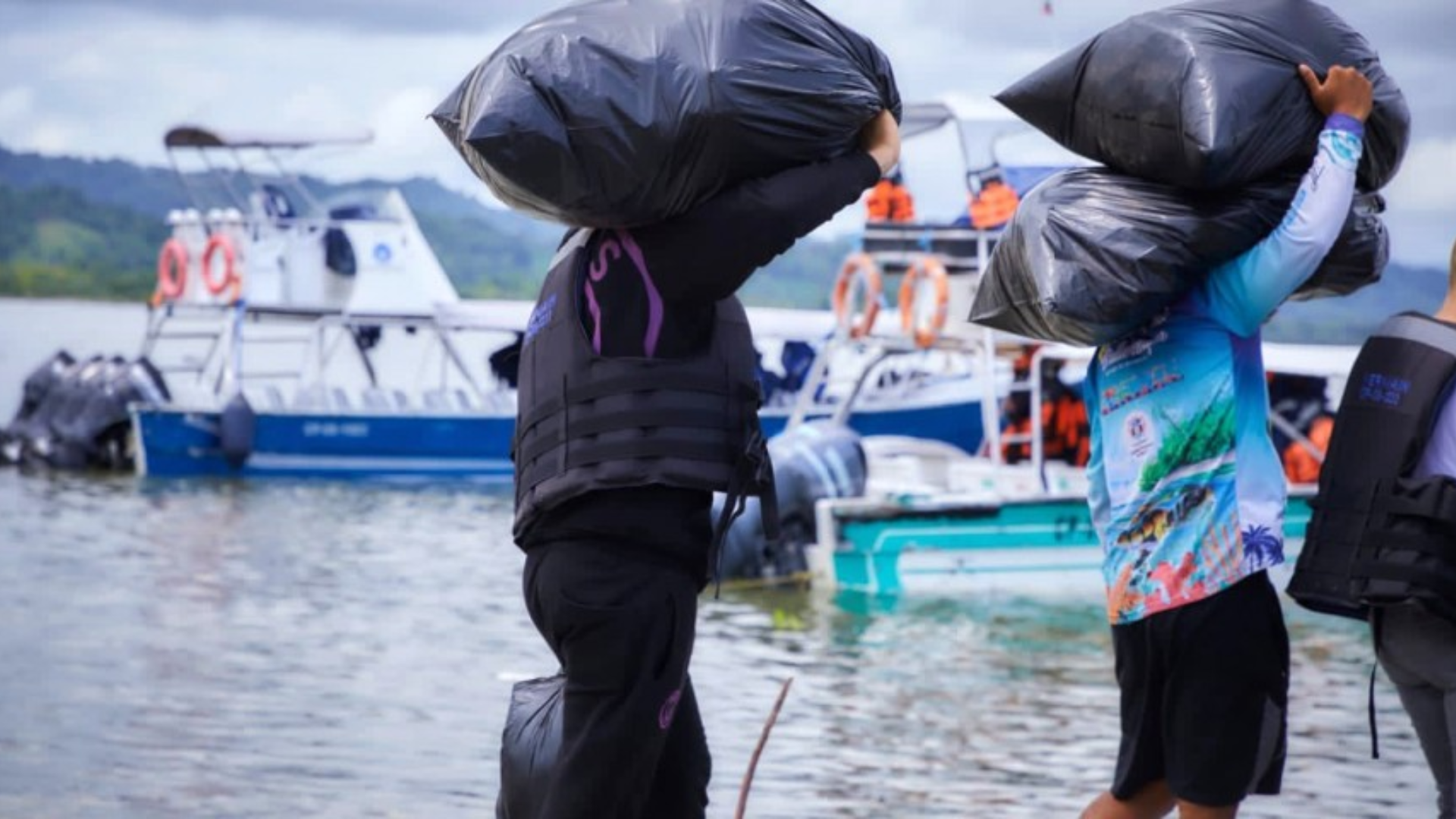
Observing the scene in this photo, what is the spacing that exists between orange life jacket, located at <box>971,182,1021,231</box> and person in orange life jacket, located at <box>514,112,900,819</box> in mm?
12417

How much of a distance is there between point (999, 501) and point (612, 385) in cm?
994

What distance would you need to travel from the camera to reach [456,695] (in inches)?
404

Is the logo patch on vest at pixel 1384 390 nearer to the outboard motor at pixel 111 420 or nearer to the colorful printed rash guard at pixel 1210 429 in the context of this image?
the colorful printed rash guard at pixel 1210 429

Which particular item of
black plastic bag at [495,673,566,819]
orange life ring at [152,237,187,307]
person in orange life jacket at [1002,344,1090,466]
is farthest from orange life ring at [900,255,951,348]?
orange life ring at [152,237,187,307]

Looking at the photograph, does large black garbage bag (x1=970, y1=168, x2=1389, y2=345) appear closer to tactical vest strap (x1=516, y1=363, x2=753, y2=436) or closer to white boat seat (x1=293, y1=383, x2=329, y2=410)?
tactical vest strap (x1=516, y1=363, x2=753, y2=436)

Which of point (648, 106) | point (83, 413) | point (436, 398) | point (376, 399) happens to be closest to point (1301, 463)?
point (648, 106)

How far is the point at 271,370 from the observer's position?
31641mm

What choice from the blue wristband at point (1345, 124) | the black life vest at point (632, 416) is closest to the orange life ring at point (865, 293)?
the blue wristband at point (1345, 124)

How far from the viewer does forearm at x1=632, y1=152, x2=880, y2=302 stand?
4.22 m

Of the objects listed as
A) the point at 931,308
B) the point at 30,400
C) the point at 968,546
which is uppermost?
the point at 931,308

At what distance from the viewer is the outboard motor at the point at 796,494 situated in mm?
15508

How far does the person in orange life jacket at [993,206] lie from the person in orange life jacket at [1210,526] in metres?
11.7

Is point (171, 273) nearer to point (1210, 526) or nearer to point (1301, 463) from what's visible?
point (1301, 463)

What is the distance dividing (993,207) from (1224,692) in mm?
12502
